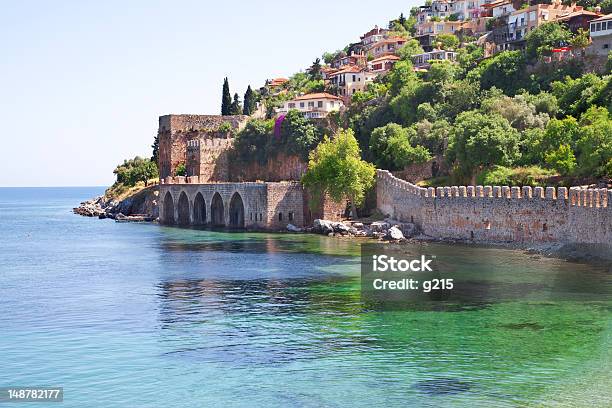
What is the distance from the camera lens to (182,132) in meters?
74.7

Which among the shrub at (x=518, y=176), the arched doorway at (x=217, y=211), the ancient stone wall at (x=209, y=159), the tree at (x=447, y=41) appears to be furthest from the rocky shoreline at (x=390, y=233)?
the tree at (x=447, y=41)

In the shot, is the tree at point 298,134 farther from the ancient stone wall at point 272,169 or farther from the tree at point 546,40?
the tree at point 546,40

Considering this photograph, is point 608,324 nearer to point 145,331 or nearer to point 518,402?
point 518,402

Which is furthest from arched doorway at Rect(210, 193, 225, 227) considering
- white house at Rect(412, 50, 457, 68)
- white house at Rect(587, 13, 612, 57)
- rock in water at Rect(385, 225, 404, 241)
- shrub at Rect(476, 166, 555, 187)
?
white house at Rect(587, 13, 612, 57)

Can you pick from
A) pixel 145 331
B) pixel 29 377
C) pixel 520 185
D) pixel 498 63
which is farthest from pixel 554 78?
pixel 29 377

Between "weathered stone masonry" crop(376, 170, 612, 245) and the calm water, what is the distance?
91.8 inches

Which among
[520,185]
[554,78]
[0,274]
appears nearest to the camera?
[0,274]

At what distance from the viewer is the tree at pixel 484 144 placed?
143 feet

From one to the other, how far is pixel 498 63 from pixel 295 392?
44.7 metres

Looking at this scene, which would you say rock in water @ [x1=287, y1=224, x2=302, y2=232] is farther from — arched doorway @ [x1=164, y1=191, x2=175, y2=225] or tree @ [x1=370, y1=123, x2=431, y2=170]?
arched doorway @ [x1=164, y1=191, x2=175, y2=225]

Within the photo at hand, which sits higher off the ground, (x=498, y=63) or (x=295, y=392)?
(x=498, y=63)

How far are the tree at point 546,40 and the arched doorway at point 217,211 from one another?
76.1 ft

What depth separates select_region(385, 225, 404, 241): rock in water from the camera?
1650 inches

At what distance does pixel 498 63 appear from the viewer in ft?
188
